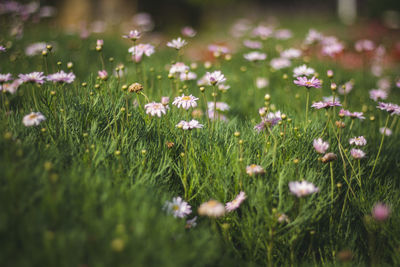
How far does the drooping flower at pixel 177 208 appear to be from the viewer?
1158 millimetres

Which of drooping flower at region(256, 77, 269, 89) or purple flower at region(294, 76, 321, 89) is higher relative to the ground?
purple flower at region(294, 76, 321, 89)

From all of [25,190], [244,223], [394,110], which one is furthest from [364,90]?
[25,190]

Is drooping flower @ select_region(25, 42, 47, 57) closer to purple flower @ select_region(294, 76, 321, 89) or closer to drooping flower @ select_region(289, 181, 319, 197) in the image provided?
purple flower @ select_region(294, 76, 321, 89)

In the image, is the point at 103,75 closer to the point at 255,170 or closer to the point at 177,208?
the point at 177,208

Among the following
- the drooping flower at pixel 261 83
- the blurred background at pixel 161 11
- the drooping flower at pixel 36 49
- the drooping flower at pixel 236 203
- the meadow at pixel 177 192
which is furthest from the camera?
the blurred background at pixel 161 11

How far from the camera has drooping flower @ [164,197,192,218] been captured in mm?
1158

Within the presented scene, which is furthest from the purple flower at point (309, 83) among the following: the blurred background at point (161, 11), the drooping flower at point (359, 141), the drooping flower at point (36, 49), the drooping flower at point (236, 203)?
the blurred background at point (161, 11)

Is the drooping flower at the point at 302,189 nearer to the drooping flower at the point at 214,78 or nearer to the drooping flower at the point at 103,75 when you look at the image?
the drooping flower at the point at 214,78

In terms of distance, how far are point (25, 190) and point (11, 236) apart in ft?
0.52

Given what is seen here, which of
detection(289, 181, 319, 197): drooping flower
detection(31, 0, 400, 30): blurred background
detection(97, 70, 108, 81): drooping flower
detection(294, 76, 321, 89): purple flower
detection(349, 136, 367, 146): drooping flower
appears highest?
detection(97, 70, 108, 81): drooping flower

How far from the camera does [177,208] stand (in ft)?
3.95

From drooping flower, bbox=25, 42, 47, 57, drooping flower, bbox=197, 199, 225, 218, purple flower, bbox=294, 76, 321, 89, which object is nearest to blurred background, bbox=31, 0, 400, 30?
drooping flower, bbox=25, 42, 47, 57

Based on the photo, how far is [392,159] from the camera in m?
1.76

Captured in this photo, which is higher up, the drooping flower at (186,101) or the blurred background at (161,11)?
the drooping flower at (186,101)
